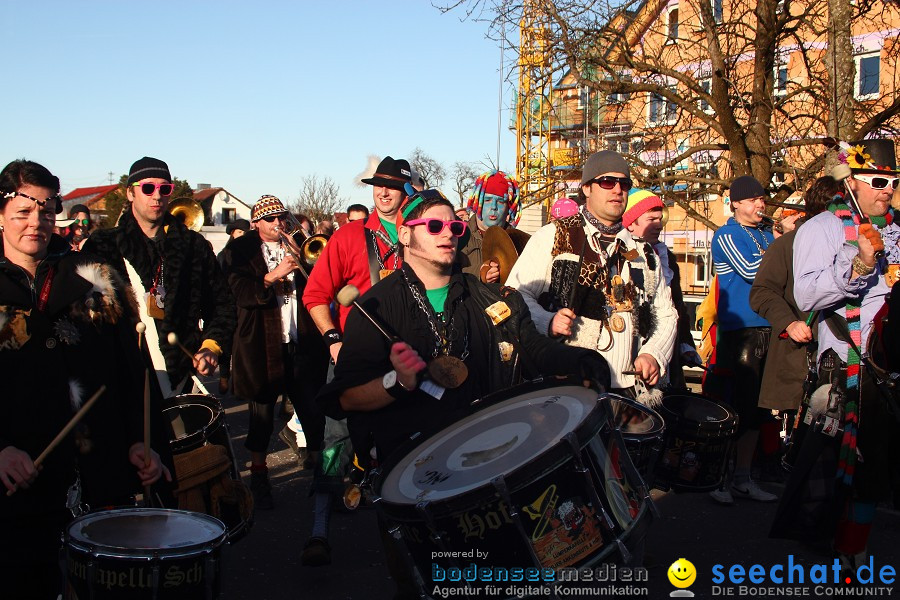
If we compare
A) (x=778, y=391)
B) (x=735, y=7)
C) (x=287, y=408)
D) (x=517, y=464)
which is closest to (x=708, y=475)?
(x=778, y=391)

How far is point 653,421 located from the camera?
177 inches

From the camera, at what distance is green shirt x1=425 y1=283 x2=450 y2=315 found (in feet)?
13.7

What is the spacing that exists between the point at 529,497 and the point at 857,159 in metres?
2.94

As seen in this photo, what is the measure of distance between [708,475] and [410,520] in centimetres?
252

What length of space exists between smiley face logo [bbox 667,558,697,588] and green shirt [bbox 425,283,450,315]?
2.16 m

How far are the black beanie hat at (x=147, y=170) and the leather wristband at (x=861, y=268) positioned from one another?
3.72 metres

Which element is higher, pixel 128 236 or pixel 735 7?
pixel 735 7

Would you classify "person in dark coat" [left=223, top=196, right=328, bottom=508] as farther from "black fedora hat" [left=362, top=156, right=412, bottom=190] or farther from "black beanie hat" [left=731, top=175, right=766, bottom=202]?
"black beanie hat" [left=731, top=175, right=766, bottom=202]

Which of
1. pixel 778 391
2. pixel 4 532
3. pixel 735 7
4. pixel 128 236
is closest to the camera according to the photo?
pixel 4 532

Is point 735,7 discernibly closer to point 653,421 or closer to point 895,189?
point 895,189

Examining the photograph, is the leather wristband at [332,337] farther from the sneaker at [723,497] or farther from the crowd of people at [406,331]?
the sneaker at [723,497]

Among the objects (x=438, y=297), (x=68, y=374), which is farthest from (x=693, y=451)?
(x=68, y=374)

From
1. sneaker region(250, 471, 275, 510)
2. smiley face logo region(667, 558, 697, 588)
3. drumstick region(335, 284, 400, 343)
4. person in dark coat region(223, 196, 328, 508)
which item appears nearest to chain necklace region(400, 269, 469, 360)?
drumstick region(335, 284, 400, 343)

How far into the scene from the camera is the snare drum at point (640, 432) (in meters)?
4.23
